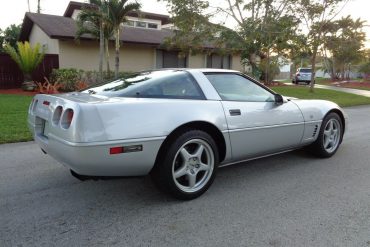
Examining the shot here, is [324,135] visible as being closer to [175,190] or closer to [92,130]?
→ [175,190]

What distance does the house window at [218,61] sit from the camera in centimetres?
2355

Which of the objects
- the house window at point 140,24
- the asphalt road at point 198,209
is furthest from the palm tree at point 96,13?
the asphalt road at point 198,209

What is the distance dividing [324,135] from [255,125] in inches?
63.4

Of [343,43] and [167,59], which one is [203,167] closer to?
[167,59]

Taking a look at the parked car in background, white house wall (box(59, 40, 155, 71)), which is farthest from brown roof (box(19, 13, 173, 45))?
the parked car in background

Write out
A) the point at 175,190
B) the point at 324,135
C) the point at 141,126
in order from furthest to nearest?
1. the point at 324,135
2. the point at 175,190
3. the point at 141,126

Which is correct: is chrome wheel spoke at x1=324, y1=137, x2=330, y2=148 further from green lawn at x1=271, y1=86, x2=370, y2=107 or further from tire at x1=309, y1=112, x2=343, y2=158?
green lawn at x1=271, y1=86, x2=370, y2=107

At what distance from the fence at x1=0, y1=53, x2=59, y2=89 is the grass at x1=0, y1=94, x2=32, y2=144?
567 centimetres

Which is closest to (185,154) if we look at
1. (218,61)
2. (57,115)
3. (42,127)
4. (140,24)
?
(57,115)

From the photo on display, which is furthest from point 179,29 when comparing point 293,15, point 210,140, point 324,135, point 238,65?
point 210,140

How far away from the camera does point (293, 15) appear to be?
49.0 ft

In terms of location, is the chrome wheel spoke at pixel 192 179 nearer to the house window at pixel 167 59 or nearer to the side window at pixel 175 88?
the side window at pixel 175 88

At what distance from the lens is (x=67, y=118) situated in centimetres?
296

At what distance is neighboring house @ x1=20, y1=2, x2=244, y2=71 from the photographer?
17109mm
